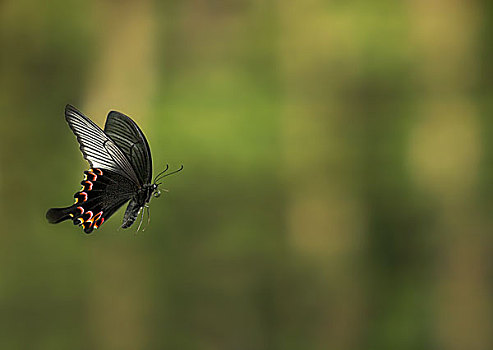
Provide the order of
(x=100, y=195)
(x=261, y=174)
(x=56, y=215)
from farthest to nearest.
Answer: (x=261, y=174) → (x=100, y=195) → (x=56, y=215)

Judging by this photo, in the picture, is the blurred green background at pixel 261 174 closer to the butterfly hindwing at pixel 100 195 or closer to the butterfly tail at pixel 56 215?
the butterfly hindwing at pixel 100 195

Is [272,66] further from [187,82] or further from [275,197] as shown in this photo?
[275,197]

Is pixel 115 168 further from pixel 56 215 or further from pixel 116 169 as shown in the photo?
pixel 56 215

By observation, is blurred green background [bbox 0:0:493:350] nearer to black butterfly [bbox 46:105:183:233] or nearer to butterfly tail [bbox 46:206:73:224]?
black butterfly [bbox 46:105:183:233]

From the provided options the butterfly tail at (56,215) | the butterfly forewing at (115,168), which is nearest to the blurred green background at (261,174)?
the butterfly forewing at (115,168)

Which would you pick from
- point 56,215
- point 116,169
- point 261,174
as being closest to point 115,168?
point 116,169
